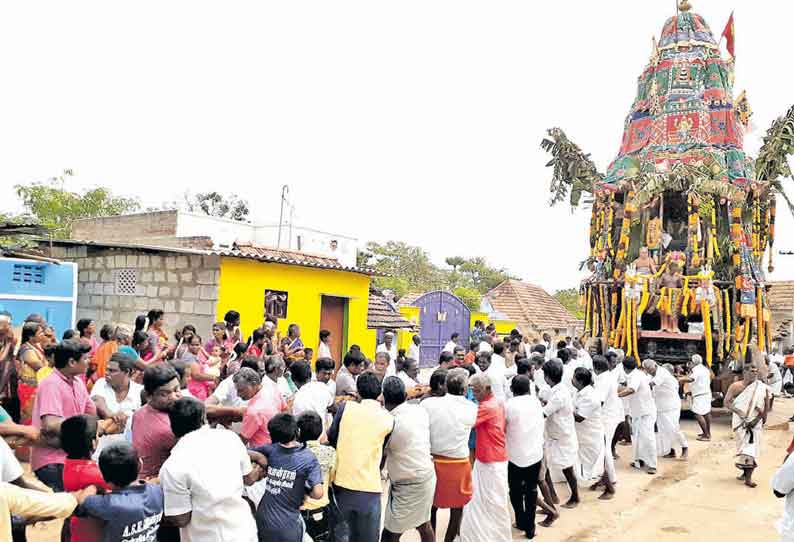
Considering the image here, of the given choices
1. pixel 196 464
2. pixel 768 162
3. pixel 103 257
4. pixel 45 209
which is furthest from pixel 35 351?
pixel 45 209

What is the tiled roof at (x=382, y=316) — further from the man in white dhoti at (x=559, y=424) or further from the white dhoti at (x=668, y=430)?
the man in white dhoti at (x=559, y=424)

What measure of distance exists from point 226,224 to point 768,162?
15.0 metres

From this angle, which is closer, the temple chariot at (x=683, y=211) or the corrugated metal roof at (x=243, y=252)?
the corrugated metal roof at (x=243, y=252)

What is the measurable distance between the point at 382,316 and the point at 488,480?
11.4m

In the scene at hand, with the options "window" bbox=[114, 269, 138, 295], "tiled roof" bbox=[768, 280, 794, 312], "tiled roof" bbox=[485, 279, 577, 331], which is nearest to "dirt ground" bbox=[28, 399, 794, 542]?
"window" bbox=[114, 269, 138, 295]

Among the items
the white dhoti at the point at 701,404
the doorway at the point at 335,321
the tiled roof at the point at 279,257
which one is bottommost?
the white dhoti at the point at 701,404

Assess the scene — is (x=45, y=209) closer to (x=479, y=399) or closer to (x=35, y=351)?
(x=35, y=351)

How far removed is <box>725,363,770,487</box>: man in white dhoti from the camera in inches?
325

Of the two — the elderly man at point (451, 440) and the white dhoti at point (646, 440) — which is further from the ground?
the elderly man at point (451, 440)

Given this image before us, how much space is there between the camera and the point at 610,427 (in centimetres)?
815

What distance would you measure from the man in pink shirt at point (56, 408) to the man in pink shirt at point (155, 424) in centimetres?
66

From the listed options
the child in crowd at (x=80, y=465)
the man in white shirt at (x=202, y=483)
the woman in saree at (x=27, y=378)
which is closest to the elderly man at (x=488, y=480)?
the man in white shirt at (x=202, y=483)

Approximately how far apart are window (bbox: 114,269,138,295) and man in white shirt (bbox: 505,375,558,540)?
8.26 metres

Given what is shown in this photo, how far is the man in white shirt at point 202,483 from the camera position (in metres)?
3.24
